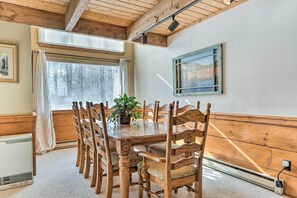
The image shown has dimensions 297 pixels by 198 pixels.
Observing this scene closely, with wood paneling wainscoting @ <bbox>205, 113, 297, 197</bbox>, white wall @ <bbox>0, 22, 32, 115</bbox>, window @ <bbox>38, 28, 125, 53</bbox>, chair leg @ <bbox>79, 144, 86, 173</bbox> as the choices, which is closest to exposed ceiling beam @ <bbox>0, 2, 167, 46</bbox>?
white wall @ <bbox>0, 22, 32, 115</bbox>

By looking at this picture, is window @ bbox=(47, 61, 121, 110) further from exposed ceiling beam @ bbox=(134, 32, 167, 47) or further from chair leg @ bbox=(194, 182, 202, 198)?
chair leg @ bbox=(194, 182, 202, 198)

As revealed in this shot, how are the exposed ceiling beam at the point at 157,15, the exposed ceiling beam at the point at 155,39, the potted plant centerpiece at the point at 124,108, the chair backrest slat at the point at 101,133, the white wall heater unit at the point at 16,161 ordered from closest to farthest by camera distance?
the chair backrest slat at the point at 101,133, the white wall heater unit at the point at 16,161, the exposed ceiling beam at the point at 157,15, the potted plant centerpiece at the point at 124,108, the exposed ceiling beam at the point at 155,39

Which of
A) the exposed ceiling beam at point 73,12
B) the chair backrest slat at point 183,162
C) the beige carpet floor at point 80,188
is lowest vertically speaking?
the beige carpet floor at point 80,188

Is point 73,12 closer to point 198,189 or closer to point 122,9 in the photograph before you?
point 122,9

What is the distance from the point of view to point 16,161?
2539 mm

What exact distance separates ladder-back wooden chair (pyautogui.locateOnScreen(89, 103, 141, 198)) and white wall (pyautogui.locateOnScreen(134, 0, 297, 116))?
1649mm

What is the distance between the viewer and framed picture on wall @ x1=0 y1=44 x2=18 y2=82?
2.73 m

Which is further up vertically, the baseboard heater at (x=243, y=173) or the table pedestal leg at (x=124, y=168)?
the table pedestal leg at (x=124, y=168)

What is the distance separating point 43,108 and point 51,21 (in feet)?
5.92

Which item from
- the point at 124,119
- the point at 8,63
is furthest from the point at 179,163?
the point at 8,63

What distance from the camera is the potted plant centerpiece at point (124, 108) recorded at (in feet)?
8.89

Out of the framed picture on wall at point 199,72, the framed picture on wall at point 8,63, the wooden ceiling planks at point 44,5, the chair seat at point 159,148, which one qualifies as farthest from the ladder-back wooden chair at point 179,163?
the wooden ceiling planks at point 44,5

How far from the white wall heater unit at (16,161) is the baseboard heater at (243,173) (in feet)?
8.30

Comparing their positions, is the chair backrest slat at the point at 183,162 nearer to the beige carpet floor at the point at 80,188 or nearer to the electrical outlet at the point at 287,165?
the beige carpet floor at the point at 80,188
